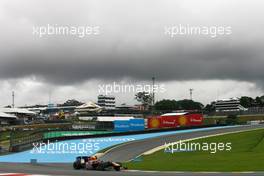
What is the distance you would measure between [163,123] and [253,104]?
117m

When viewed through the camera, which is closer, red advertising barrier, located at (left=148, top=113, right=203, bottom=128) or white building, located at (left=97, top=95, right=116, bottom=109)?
red advertising barrier, located at (left=148, top=113, right=203, bottom=128)

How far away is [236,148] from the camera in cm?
3766

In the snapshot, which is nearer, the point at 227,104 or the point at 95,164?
the point at 95,164

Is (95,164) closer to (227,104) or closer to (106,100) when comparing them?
(106,100)

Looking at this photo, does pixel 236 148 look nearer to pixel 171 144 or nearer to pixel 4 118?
pixel 171 144

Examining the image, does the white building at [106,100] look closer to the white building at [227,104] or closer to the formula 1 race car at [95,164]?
the white building at [227,104]

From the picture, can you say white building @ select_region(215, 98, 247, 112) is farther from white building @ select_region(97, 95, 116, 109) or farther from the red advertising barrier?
the red advertising barrier

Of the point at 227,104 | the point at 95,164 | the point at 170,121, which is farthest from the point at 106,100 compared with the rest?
the point at 95,164

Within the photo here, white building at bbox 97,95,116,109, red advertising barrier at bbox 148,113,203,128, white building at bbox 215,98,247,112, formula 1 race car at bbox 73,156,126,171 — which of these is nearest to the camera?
formula 1 race car at bbox 73,156,126,171

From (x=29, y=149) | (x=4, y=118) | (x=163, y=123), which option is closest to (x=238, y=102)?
(x=4, y=118)

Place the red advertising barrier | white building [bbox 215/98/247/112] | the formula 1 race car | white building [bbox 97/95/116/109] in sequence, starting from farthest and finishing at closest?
white building [bbox 215/98/247/112]
white building [bbox 97/95/116/109]
the red advertising barrier
the formula 1 race car

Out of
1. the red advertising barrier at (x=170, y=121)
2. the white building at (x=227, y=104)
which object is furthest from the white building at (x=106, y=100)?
the red advertising barrier at (x=170, y=121)

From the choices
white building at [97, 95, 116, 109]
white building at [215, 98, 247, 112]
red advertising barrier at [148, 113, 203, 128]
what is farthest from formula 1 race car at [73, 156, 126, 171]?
white building at [215, 98, 247, 112]

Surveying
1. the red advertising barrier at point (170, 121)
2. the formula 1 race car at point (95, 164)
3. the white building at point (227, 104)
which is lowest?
the formula 1 race car at point (95, 164)
